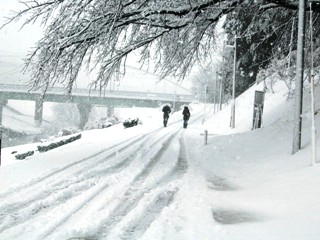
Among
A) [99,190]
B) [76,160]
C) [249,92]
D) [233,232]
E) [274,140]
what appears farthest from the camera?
[249,92]

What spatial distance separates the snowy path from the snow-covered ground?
14mm

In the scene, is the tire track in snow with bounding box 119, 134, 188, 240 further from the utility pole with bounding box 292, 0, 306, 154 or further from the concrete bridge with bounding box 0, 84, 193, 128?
the concrete bridge with bounding box 0, 84, 193, 128

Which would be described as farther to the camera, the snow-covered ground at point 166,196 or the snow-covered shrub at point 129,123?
the snow-covered shrub at point 129,123

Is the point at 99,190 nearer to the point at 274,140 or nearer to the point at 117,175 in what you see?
the point at 117,175

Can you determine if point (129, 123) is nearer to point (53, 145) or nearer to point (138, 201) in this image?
point (53, 145)

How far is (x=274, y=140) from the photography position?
13.9 m

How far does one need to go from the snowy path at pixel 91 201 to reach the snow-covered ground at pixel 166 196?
0.01m

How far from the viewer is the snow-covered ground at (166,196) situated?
5695mm

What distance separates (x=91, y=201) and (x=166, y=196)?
54.8 inches

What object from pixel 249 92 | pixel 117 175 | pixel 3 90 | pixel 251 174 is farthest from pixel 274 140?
pixel 3 90

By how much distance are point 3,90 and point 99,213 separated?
273 feet

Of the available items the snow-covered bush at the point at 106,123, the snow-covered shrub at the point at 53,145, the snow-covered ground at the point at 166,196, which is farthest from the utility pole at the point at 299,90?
the snow-covered bush at the point at 106,123

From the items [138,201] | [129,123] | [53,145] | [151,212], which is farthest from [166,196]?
[129,123]

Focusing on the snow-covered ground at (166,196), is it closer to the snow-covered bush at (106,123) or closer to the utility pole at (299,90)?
the utility pole at (299,90)
